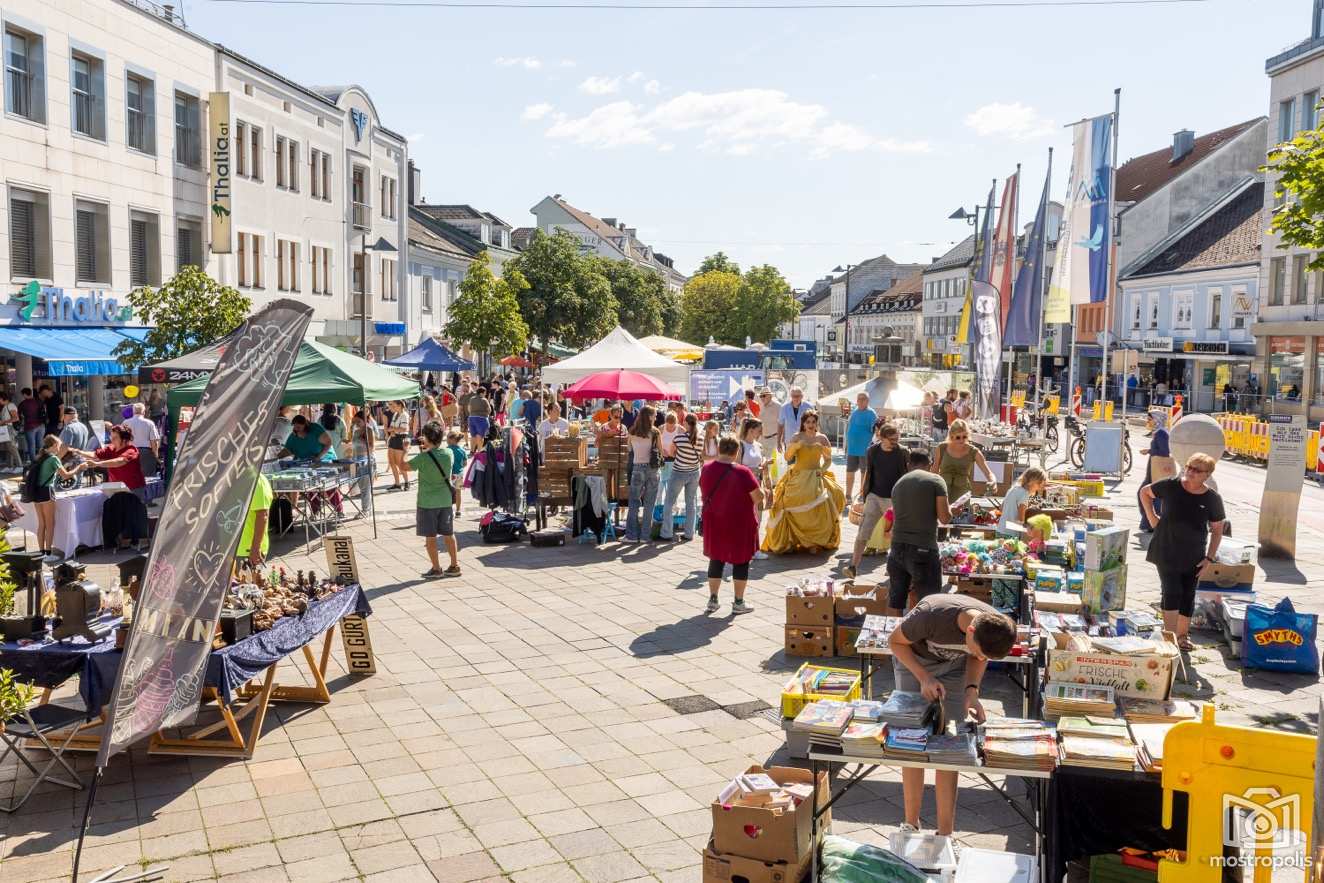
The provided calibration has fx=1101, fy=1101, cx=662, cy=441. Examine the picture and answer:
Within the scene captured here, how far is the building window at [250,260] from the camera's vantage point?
28.9m

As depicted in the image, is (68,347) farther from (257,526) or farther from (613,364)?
(257,526)

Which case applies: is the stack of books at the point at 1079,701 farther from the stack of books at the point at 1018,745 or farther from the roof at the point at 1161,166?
the roof at the point at 1161,166

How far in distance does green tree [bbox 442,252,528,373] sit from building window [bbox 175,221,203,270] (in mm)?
11533

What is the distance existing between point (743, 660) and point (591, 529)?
595 cm

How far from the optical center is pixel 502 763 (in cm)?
699

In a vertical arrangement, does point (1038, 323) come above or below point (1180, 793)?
above

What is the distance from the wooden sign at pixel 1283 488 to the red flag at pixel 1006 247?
385 inches

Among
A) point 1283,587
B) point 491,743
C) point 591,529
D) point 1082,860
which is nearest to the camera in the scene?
point 1082,860

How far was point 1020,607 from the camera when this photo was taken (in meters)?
8.88

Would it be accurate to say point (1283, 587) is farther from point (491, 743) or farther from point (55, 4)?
point (55, 4)

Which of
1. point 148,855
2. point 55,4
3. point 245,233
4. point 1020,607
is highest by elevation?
point 55,4

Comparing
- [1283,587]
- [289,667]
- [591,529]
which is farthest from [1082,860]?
[591,529]

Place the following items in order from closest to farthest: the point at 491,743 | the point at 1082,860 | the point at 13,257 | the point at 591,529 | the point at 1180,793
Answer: the point at 1180,793 < the point at 1082,860 < the point at 491,743 < the point at 591,529 < the point at 13,257

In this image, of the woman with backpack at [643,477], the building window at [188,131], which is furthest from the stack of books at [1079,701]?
the building window at [188,131]
